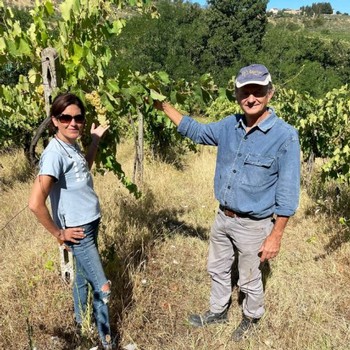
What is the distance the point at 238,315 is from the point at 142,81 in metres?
1.92

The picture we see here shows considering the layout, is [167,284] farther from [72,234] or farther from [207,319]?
[72,234]

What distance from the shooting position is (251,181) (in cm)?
217

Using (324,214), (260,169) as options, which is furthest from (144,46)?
(260,169)

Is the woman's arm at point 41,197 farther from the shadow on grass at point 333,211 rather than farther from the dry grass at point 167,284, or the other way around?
the shadow on grass at point 333,211

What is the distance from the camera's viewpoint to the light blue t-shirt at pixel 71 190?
1.83 m

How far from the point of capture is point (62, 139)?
75.0 inches

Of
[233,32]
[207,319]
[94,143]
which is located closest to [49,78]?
[94,143]

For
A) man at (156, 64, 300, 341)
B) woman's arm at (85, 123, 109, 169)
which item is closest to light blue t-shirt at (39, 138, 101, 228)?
woman's arm at (85, 123, 109, 169)

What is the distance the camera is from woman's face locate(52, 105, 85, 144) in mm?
1852

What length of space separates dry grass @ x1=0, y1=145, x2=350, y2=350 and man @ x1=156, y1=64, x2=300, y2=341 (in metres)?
0.36

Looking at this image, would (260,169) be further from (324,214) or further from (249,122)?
(324,214)

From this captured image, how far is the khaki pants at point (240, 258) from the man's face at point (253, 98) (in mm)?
695

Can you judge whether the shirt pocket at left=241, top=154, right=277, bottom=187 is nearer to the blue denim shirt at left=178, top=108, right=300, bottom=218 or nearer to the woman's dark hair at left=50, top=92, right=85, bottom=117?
the blue denim shirt at left=178, top=108, right=300, bottom=218

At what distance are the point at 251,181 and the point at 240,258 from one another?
1.91ft
